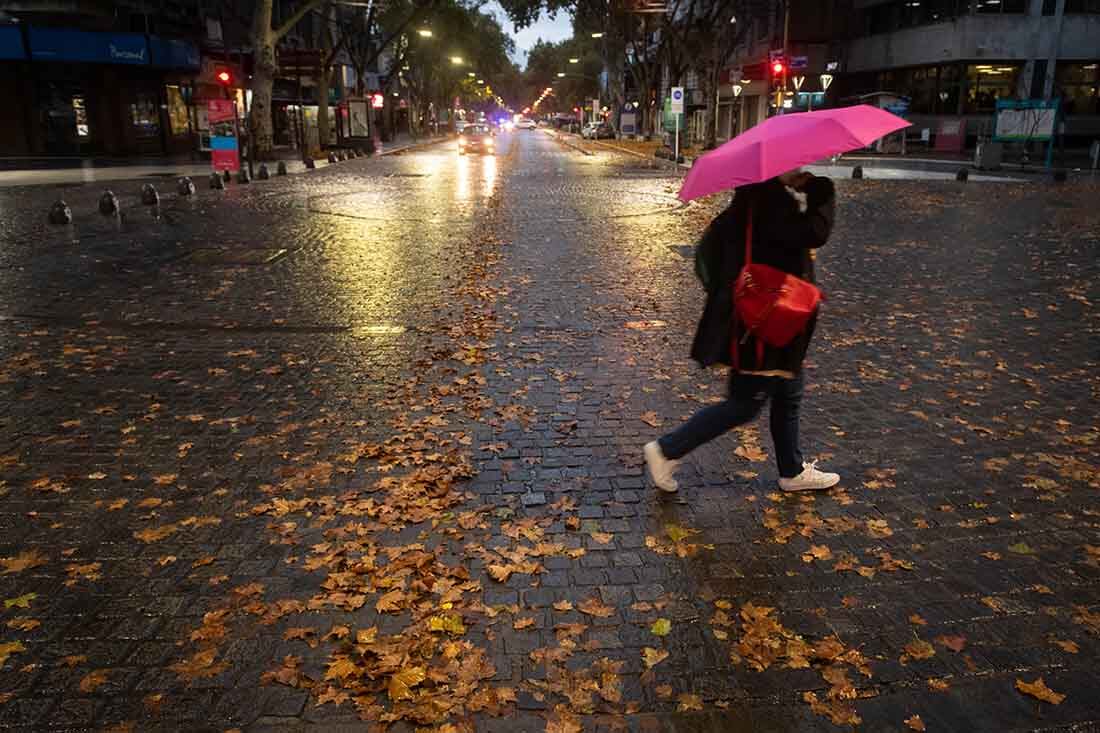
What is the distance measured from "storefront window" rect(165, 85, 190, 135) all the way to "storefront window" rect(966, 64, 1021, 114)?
119 feet

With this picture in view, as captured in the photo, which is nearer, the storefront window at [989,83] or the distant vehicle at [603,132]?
the storefront window at [989,83]

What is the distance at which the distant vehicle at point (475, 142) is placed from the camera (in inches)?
1960

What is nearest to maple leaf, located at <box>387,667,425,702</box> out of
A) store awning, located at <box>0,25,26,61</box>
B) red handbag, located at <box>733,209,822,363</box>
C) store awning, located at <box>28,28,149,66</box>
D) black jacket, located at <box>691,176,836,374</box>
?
black jacket, located at <box>691,176,836,374</box>

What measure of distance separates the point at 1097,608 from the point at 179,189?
2160 cm

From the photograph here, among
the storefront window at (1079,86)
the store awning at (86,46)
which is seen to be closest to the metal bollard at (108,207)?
→ the store awning at (86,46)

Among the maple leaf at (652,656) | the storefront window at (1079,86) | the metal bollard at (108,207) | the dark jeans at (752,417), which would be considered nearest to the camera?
the maple leaf at (652,656)

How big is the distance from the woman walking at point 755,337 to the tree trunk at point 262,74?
29.0m

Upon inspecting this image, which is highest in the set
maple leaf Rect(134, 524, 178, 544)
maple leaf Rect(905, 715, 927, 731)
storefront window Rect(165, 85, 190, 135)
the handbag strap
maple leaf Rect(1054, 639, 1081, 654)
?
storefront window Rect(165, 85, 190, 135)

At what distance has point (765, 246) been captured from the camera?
405cm

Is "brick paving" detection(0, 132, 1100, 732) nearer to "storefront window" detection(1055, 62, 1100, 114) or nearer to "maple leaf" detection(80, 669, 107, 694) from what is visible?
"maple leaf" detection(80, 669, 107, 694)

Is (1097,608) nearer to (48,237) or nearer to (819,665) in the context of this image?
(819,665)

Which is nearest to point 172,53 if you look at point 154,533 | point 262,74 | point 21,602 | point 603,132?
point 262,74

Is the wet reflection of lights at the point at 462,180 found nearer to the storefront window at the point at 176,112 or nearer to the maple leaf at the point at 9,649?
the storefront window at the point at 176,112

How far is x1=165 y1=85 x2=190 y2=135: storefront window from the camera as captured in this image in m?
36.8
